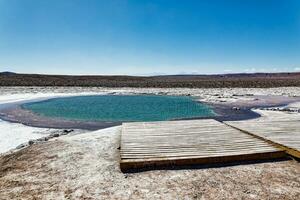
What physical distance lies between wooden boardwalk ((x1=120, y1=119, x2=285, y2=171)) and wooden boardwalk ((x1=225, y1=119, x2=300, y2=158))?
0.25 metres

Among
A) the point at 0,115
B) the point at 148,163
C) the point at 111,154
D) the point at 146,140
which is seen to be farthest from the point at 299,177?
the point at 0,115

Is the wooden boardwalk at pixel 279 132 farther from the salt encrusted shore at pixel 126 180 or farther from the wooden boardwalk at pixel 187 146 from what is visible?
the salt encrusted shore at pixel 126 180

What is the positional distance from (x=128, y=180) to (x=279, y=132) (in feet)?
15.1

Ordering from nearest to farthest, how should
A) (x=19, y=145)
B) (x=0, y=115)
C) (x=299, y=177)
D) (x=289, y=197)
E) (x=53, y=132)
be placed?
(x=289, y=197) → (x=299, y=177) → (x=19, y=145) → (x=53, y=132) → (x=0, y=115)

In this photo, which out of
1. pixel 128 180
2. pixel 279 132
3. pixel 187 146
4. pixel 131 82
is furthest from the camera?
pixel 131 82

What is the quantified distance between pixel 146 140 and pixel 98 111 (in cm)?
1026

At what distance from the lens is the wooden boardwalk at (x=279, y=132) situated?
21.4ft

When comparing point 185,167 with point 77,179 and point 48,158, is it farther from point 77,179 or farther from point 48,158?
point 48,158

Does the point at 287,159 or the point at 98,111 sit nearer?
the point at 287,159

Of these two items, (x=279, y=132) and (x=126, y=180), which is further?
(x=279, y=132)

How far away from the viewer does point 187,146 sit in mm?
6531

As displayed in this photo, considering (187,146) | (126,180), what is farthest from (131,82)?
(126,180)

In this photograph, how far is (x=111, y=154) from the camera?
6715 mm

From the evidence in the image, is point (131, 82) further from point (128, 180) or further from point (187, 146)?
point (128, 180)
